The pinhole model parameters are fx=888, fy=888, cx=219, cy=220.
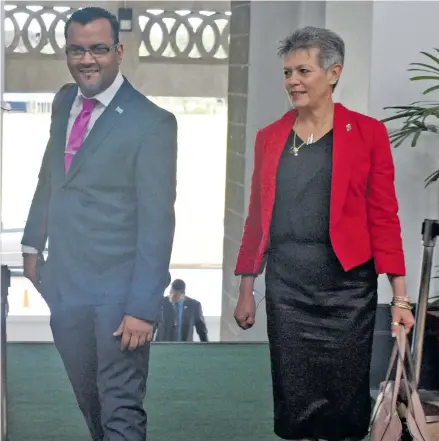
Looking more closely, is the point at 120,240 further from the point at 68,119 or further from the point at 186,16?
the point at 186,16

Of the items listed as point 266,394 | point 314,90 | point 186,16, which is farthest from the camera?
point 266,394

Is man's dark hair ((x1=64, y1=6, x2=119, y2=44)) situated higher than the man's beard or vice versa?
man's dark hair ((x1=64, y1=6, x2=119, y2=44))

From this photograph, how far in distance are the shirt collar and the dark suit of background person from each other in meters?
0.74

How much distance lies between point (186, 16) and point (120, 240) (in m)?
0.87

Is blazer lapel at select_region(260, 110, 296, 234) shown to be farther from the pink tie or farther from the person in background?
the pink tie

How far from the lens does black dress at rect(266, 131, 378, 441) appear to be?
3064mm

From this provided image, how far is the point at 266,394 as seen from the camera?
3512 mm

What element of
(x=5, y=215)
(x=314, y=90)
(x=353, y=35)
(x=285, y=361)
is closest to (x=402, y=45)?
(x=353, y=35)

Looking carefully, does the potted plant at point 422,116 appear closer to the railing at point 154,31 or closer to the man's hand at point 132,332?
the railing at point 154,31

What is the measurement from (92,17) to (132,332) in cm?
112

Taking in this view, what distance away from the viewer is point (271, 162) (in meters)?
3.12

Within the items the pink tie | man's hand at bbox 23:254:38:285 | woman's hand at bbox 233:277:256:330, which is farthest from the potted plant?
man's hand at bbox 23:254:38:285

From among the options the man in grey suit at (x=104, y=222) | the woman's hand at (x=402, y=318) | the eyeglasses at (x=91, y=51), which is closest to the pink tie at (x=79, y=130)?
the man in grey suit at (x=104, y=222)

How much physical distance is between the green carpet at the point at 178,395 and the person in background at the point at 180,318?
0.14 feet
